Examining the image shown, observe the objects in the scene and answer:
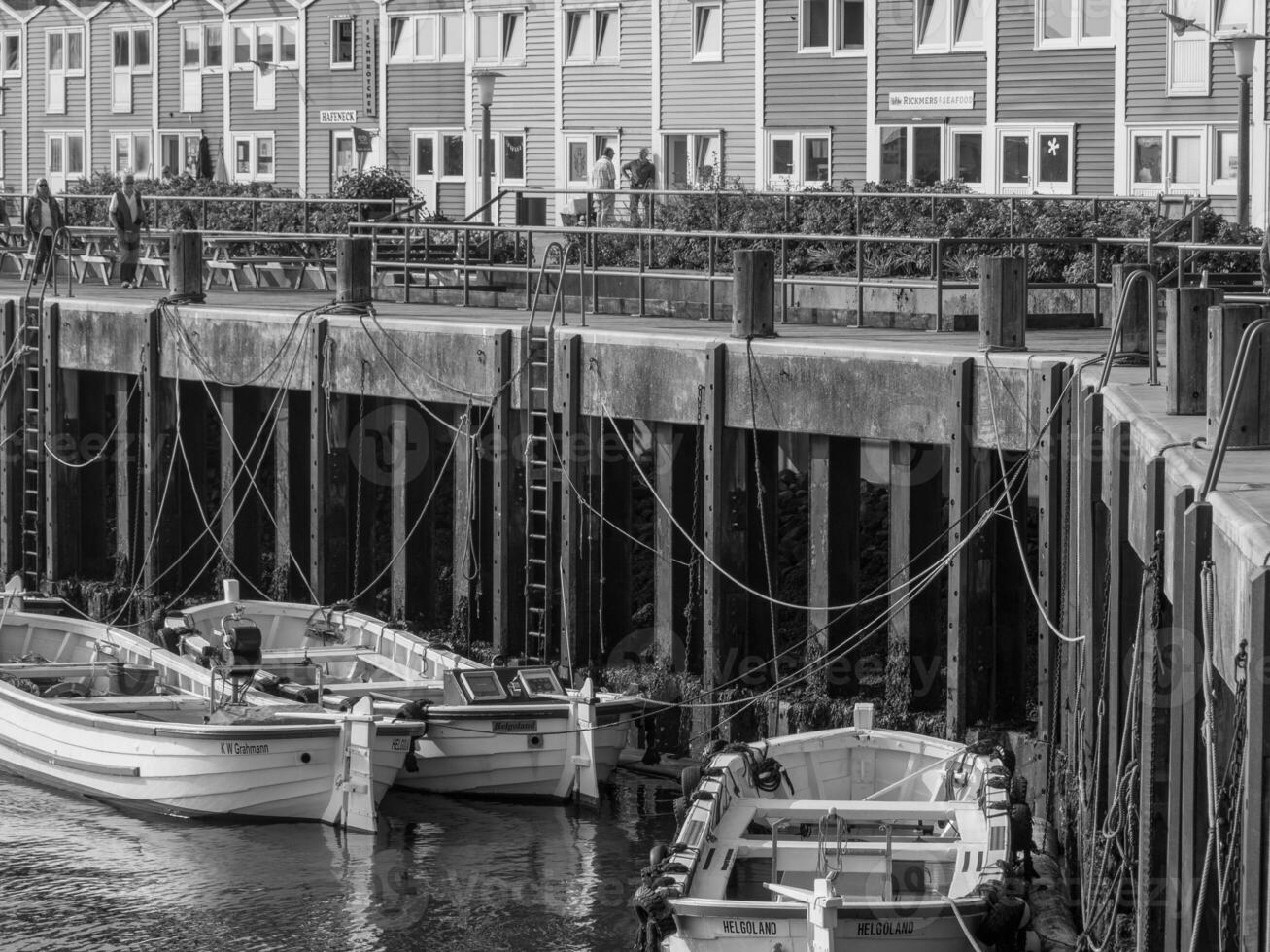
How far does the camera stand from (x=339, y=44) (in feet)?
162

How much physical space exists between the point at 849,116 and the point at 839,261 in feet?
42.9

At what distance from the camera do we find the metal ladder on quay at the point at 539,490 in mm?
19672

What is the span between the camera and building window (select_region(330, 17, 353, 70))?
162ft

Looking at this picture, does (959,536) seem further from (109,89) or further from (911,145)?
(109,89)

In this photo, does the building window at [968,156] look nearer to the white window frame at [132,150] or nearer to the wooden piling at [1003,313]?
the wooden piling at [1003,313]

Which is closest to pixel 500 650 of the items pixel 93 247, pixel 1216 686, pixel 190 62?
pixel 1216 686

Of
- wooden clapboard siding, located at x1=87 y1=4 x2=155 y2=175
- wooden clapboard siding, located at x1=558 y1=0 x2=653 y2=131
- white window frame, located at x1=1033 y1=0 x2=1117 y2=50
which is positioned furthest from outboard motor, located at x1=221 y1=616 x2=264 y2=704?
wooden clapboard siding, located at x1=87 y1=4 x2=155 y2=175

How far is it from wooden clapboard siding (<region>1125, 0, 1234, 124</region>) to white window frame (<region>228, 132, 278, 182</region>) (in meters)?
22.9

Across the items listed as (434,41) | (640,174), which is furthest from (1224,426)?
(434,41)

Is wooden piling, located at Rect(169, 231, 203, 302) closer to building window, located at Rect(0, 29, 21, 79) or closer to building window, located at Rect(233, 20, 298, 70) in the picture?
building window, located at Rect(233, 20, 298, 70)

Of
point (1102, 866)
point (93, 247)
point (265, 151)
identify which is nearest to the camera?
Result: point (1102, 866)

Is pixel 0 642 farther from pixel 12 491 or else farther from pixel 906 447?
pixel 906 447

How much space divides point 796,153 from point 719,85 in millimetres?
2462

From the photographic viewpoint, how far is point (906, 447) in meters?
17.1
